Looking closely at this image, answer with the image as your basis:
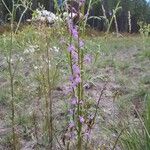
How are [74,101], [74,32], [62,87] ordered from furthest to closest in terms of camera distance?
[62,87] → [74,101] → [74,32]

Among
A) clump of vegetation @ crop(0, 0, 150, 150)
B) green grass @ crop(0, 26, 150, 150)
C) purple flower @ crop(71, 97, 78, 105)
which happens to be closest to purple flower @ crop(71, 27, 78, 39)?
clump of vegetation @ crop(0, 0, 150, 150)

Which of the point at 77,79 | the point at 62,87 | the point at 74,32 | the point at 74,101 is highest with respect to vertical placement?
the point at 74,32

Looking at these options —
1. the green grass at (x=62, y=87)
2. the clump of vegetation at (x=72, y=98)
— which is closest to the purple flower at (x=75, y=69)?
the clump of vegetation at (x=72, y=98)

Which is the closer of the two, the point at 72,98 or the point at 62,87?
the point at 72,98

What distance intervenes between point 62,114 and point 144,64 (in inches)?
120

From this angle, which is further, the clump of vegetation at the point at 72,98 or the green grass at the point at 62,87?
the green grass at the point at 62,87

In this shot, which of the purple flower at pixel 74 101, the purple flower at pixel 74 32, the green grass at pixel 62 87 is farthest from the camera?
the green grass at pixel 62 87

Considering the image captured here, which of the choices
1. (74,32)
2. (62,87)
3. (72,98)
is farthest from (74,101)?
(62,87)

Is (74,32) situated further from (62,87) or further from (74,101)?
(62,87)

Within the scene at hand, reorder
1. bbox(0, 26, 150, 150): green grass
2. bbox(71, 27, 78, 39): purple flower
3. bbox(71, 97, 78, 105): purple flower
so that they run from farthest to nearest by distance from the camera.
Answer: bbox(0, 26, 150, 150): green grass → bbox(71, 97, 78, 105): purple flower → bbox(71, 27, 78, 39): purple flower

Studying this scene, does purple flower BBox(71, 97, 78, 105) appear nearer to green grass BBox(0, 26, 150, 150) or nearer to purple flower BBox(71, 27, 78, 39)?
green grass BBox(0, 26, 150, 150)

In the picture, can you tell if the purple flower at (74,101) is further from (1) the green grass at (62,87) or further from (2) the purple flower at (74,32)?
(2) the purple flower at (74,32)

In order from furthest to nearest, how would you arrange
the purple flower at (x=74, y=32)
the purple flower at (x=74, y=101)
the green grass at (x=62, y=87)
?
the green grass at (x=62, y=87), the purple flower at (x=74, y=101), the purple flower at (x=74, y=32)

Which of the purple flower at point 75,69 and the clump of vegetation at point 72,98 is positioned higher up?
the purple flower at point 75,69
